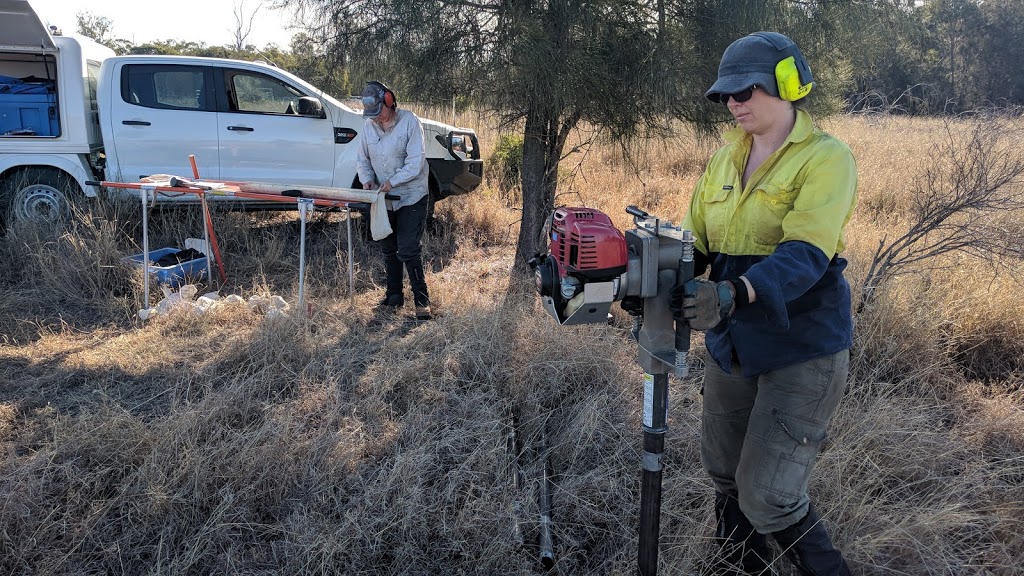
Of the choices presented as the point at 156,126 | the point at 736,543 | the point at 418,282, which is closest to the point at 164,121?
the point at 156,126

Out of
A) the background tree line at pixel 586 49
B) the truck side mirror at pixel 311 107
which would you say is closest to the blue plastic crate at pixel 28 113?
the truck side mirror at pixel 311 107

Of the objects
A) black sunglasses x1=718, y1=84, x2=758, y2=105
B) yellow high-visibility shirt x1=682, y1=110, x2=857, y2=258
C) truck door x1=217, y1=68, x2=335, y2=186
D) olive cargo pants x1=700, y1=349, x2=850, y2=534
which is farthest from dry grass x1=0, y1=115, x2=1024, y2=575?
truck door x1=217, y1=68, x2=335, y2=186

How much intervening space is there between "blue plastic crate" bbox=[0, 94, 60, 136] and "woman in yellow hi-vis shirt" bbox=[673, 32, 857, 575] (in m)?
7.41

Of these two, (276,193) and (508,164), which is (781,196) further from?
(508,164)

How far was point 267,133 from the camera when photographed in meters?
7.02

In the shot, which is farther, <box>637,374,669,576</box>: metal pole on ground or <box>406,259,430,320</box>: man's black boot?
<box>406,259,430,320</box>: man's black boot

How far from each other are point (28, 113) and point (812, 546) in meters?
8.13

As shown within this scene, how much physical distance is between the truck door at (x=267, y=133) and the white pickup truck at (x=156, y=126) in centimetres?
1

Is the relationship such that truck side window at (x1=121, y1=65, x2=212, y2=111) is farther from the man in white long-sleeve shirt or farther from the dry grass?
the man in white long-sleeve shirt

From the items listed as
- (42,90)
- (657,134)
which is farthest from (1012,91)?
(42,90)

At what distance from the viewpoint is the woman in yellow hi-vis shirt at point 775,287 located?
1.71 m

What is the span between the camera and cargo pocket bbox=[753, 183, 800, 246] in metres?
1.86

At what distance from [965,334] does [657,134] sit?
101 inches

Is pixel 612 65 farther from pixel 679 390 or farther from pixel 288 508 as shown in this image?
pixel 288 508
